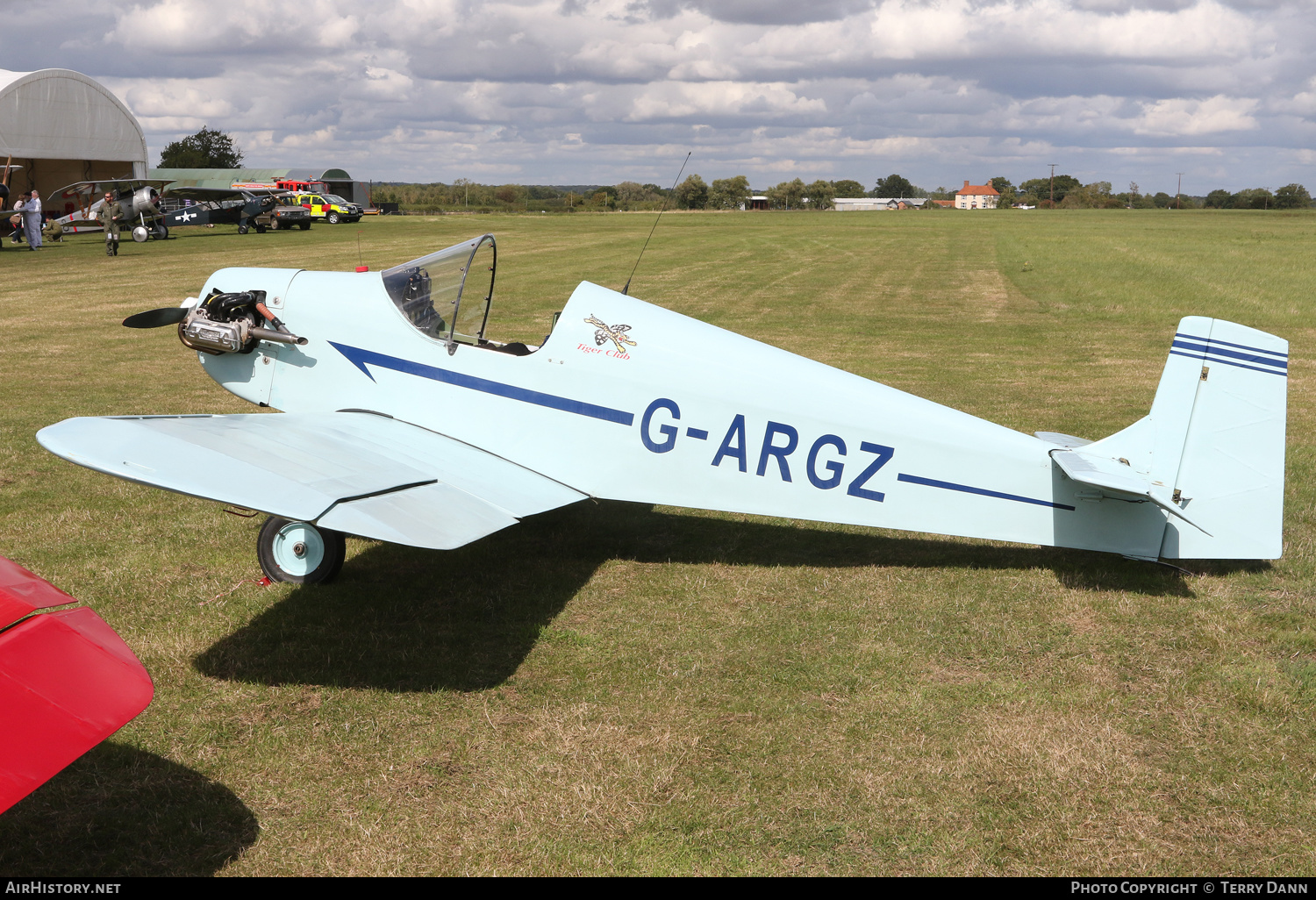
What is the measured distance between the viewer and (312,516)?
4.02 m

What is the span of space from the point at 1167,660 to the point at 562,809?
325 centimetres

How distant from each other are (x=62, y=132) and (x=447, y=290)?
149 feet

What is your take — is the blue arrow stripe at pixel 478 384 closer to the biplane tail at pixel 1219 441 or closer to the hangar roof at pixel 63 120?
the biplane tail at pixel 1219 441

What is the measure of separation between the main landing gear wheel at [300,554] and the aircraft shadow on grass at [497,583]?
4.3 inches

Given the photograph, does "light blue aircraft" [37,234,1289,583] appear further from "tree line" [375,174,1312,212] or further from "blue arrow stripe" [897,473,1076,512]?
"tree line" [375,174,1312,212]

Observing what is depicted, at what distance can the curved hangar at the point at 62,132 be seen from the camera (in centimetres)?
3894

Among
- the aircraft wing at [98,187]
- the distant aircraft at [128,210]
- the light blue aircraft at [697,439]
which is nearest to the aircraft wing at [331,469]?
the light blue aircraft at [697,439]

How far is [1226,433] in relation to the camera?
5172 mm

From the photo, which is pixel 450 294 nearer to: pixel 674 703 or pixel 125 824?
pixel 674 703

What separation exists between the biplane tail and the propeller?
19.9ft

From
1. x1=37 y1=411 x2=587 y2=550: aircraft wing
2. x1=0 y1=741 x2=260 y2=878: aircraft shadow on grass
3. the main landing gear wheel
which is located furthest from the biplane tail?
x1=0 y1=741 x2=260 y2=878: aircraft shadow on grass

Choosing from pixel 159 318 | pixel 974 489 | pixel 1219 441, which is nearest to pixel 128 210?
pixel 159 318

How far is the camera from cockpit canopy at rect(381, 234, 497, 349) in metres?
6.08
